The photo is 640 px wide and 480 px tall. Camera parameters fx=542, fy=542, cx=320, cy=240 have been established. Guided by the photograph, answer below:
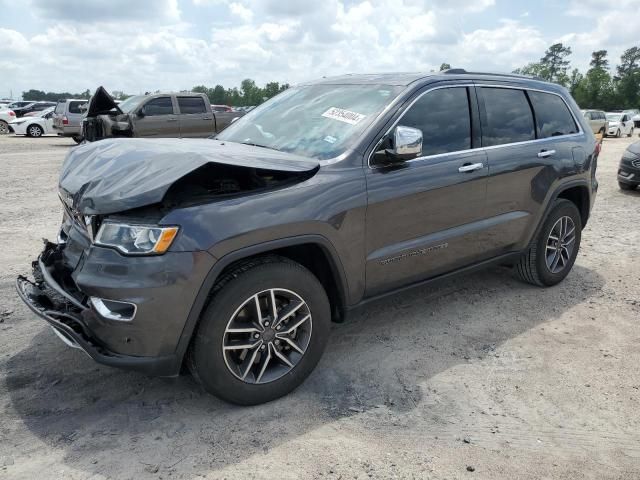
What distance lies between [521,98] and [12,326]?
442 centimetres

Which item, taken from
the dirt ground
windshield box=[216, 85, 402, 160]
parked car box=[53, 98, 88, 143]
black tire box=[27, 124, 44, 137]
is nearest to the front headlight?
the dirt ground

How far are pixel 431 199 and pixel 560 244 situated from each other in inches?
80.7

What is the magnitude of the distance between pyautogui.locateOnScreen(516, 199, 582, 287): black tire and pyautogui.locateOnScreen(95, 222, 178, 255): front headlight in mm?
3319

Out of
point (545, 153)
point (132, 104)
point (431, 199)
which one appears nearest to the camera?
point (431, 199)

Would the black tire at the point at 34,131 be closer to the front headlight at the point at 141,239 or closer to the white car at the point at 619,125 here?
the front headlight at the point at 141,239

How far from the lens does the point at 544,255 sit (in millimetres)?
4941

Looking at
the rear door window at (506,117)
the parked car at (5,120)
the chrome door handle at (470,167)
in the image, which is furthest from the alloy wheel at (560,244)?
the parked car at (5,120)

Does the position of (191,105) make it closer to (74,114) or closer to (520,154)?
(74,114)

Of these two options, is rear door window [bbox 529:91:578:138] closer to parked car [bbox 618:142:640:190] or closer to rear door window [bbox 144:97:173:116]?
parked car [bbox 618:142:640:190]

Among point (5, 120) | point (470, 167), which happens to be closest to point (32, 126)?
point (5, 120)

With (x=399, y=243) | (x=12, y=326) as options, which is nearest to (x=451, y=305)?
(x=399, y=243)

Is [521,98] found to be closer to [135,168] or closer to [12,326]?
[135,168]

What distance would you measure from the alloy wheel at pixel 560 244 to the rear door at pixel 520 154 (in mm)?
439

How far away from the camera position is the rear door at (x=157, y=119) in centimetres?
1422
